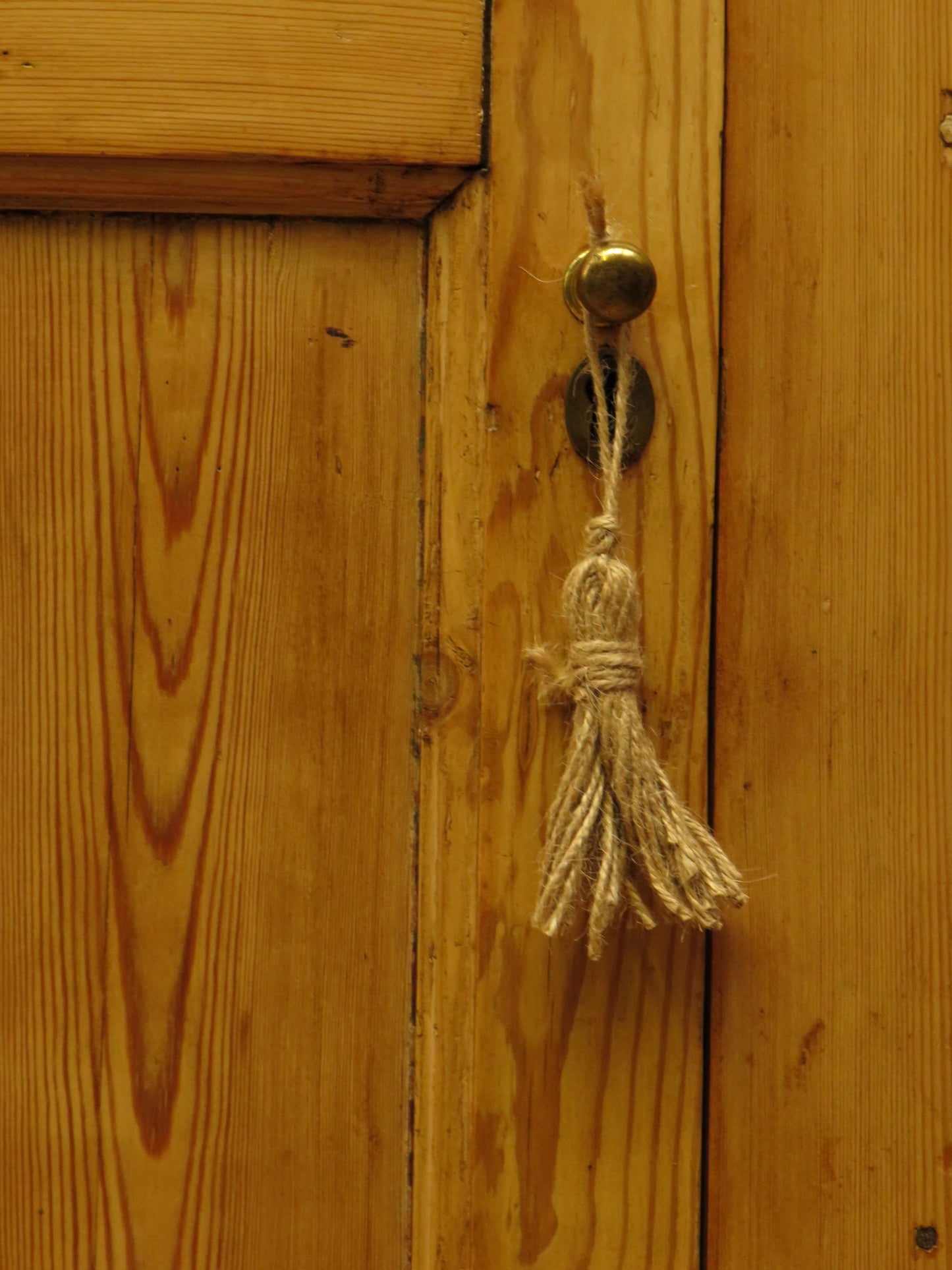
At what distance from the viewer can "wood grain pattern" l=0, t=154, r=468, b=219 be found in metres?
0.46

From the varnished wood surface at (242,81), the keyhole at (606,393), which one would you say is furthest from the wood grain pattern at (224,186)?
the keyhole at (606,393)

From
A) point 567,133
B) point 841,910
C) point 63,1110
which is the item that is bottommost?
point 63,1110

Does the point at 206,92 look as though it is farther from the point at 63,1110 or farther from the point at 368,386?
the point at 63,1110

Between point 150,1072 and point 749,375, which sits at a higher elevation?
point 749,375

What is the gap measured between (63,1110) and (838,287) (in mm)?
534

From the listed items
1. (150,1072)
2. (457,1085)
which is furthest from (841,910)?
(150,1072)

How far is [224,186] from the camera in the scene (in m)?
0.47

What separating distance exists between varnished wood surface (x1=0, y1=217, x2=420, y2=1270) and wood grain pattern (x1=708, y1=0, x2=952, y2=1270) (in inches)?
6.3

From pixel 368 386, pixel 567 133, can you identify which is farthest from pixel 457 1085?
pixel 567 133

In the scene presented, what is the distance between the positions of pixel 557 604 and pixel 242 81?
276 millimetres

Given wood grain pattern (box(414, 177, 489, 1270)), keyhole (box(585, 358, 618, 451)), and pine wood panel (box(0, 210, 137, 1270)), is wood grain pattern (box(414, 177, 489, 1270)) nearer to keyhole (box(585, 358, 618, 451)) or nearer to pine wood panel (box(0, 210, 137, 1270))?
keyhole (box(585, 358, 618, 451))

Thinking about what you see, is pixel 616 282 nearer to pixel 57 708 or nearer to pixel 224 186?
pixel 224 186

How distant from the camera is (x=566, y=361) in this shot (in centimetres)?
46

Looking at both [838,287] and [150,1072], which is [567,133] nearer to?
[838,287]
